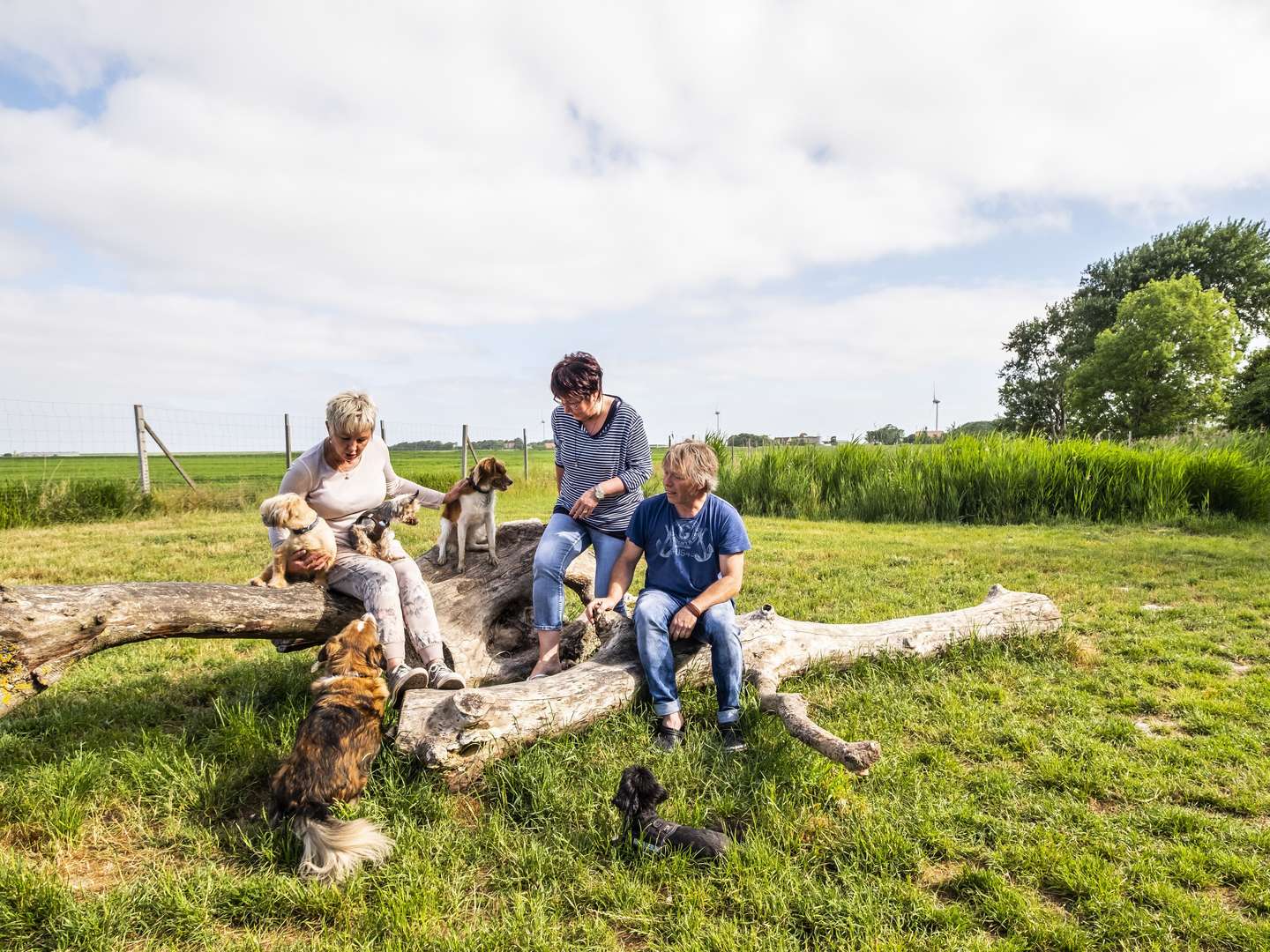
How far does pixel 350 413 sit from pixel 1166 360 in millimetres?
43257

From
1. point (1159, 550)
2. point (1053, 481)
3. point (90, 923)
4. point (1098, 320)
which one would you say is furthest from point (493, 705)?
point (1098, 320)

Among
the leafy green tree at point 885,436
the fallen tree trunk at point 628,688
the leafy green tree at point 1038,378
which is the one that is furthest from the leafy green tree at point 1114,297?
the fallen tree trunk at point 628,688

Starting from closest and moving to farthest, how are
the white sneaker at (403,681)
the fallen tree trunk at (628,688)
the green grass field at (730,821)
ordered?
the green grass field at (730,821)
the fallen tree trunk at (628,688)
the white sneaker at (403,681)

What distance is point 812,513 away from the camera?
1612 cm

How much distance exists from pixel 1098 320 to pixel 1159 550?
44350 mm

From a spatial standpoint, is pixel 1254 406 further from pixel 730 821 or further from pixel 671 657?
pixel 730 821

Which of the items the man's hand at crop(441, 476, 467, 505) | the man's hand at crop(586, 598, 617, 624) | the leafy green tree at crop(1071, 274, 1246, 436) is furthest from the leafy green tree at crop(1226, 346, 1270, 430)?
the man's hand at crop(441, 476, 467, 505)

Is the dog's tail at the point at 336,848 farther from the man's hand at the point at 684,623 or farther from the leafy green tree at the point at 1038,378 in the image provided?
the leafy green tree at the point at 1038,378

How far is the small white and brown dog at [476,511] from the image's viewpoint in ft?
16.9

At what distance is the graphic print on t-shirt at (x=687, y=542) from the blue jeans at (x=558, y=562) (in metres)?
0.43

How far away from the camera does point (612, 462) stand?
4781mm

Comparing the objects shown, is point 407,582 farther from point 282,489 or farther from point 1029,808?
point 1029,808

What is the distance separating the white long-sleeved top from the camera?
4.38 m

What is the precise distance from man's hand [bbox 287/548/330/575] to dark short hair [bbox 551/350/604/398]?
1.82 meters
